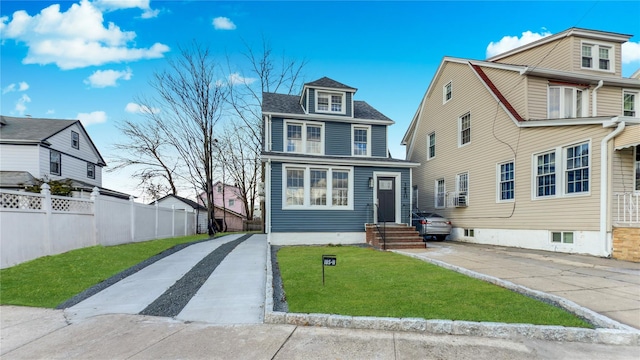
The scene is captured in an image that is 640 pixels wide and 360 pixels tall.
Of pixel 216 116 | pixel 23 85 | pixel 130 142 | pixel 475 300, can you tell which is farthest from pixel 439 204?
pixel 130 142

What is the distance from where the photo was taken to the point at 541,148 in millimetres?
10336

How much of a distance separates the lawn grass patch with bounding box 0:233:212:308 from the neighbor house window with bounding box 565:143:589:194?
42.6ft

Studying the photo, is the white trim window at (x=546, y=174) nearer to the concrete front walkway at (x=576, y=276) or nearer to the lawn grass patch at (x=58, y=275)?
the concrete front walkway at (x=576, y=276)

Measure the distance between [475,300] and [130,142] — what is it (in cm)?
2670

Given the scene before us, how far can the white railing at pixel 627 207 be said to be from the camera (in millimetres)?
8378

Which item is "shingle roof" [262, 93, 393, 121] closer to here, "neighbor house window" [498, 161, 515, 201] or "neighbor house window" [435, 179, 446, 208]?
"neighbor house window" [435, 179, 446, 208]

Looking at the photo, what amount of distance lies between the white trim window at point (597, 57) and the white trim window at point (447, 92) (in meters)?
5.26

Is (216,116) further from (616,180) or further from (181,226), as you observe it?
(616,180)

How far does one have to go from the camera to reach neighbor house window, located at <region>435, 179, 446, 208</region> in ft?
51.1

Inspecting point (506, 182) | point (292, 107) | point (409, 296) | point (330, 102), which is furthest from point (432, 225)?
point (409, 296)

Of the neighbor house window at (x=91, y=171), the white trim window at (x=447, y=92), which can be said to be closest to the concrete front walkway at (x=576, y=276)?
the white trim window at (x=447, y=92)

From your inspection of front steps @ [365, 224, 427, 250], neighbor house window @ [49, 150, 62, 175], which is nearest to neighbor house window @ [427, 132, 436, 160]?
front steps @ [365, 224, 427, 250]

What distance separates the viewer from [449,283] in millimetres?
5547

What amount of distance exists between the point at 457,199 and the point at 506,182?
266 cm
